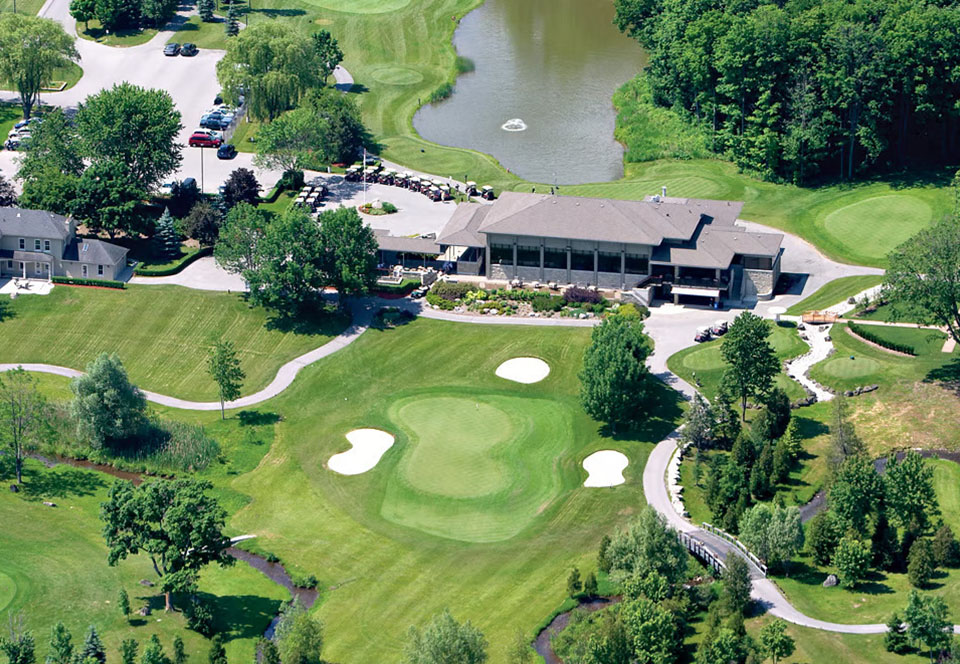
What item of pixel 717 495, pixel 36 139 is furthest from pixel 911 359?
pixel 36 139

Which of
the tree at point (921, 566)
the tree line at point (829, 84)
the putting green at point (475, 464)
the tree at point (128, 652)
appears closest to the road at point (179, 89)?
the putting green at point (475, 464)

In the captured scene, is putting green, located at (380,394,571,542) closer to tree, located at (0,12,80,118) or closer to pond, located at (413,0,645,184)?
pond, located at (413,0,645,184)

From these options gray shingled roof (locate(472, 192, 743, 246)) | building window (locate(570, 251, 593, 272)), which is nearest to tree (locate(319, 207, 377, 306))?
gray shingled roof (locate(472, 192, 743, 246))

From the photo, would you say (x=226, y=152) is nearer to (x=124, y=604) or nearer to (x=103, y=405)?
(x=103, y=405)

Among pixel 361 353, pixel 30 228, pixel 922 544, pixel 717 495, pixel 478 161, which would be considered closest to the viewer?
pixel 922 544

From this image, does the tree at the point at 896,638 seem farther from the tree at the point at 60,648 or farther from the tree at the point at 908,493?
the tree at the point at 60,648

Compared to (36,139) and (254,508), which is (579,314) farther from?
(36,139)
